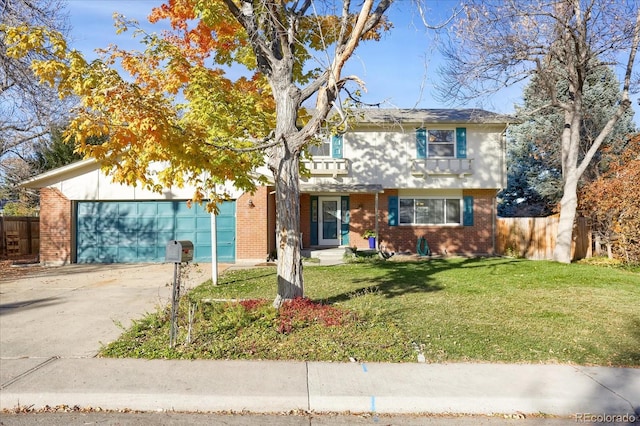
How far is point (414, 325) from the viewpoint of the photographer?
23.5ft

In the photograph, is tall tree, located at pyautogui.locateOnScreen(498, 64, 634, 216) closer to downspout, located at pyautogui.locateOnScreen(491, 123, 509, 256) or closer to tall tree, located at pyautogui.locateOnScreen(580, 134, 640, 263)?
downspout, located at pyautogui.locateOnScreen(491, 123, 509, 256)

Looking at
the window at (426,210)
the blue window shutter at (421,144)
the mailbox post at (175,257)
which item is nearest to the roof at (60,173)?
the mailbox post at (175,257)

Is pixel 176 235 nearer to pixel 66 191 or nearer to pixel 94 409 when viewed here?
pixel 66 191

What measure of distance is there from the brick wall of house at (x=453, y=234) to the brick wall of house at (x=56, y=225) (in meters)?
12.4

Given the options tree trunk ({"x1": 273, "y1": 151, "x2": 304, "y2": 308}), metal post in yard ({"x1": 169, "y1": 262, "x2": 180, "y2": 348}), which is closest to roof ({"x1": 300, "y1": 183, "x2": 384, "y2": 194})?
tree trunk ({"x1": 273, "y1": 151, "x2": 304, "y2": 308})

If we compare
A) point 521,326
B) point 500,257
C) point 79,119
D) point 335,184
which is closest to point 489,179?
point 500,257

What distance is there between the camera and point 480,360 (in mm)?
5660

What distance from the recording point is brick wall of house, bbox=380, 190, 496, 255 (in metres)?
19.2

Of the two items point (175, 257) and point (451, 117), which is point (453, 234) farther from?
point (175, 257)

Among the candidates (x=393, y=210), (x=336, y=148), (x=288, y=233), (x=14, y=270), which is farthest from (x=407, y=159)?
(x=14, y=270)

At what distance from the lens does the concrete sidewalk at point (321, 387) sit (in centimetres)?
446

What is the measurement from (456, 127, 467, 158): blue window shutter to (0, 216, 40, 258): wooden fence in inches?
819

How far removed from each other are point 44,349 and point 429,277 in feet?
31.0

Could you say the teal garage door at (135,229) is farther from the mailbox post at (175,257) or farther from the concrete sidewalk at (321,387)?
the concrete sidewalk at (321,387)
